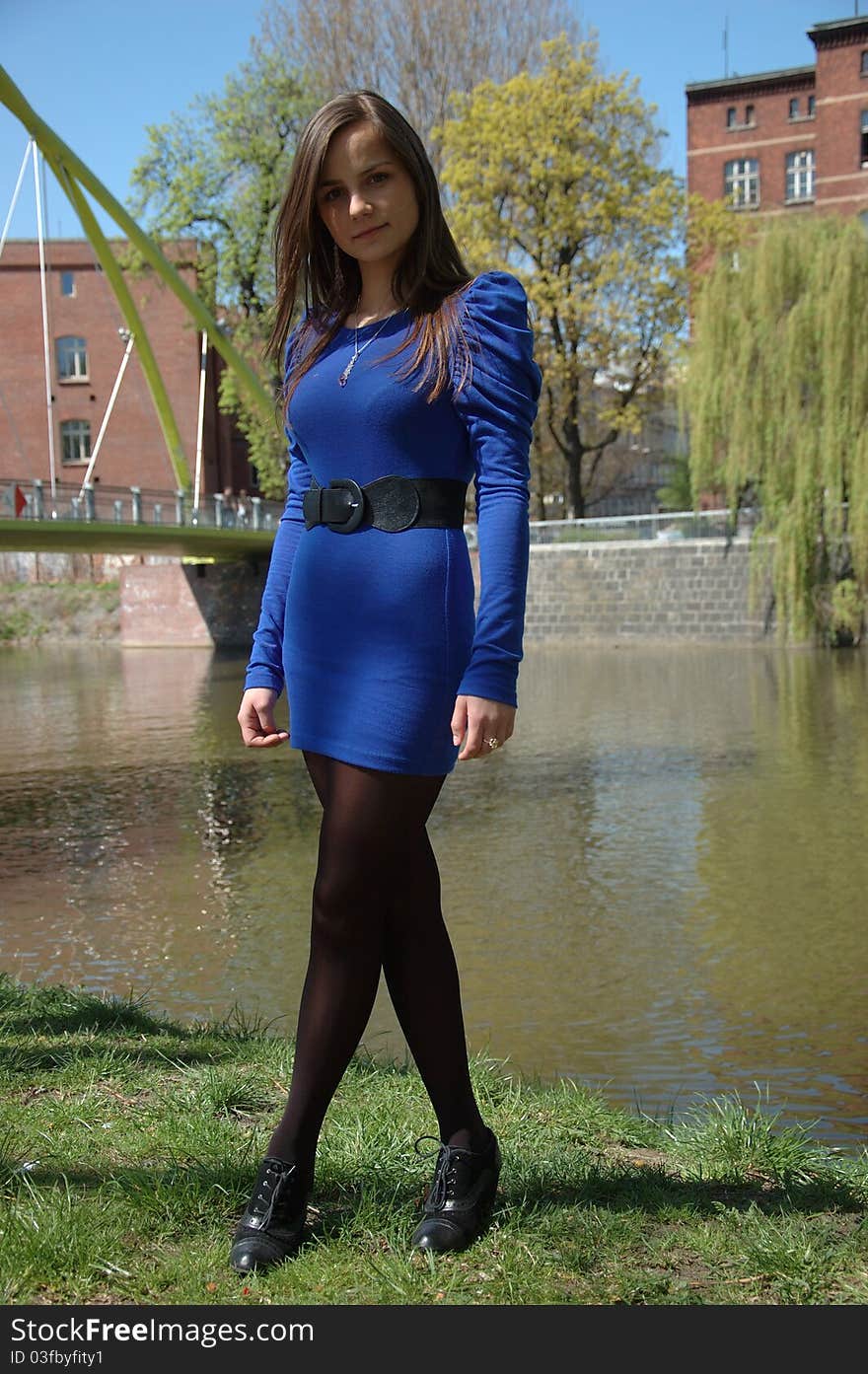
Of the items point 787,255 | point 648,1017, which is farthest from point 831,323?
point 648,1017

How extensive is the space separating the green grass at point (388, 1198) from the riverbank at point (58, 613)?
1459 inches

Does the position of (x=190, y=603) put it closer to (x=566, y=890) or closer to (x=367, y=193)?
(x=566, y=890)

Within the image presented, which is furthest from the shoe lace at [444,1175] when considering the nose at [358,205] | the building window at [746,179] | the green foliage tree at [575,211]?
the building window at [746,179]

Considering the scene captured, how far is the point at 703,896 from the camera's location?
298 inches

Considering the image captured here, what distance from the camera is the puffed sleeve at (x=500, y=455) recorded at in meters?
2.40

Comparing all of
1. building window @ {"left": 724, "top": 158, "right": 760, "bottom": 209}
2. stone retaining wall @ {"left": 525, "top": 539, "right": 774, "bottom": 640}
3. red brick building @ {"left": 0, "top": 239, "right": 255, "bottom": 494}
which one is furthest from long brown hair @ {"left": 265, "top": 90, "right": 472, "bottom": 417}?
building window @ {"left": 724, "top": 158, "right": 760, "bottom": 209}

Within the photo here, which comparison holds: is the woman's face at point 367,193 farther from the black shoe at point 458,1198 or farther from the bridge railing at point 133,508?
the bridge railing at point 133,508

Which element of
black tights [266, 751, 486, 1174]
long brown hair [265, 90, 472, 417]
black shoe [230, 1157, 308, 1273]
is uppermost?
long brown hair [265, 90, 472, 417]

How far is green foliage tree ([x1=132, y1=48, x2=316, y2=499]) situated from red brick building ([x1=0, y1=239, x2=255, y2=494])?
7016 mm

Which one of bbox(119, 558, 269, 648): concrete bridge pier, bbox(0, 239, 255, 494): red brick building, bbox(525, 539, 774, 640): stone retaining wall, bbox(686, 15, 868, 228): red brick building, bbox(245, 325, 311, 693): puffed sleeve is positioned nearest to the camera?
bbox(245, 325, 311, 693): puffed sleeve

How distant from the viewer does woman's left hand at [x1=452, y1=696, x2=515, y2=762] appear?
2.34 meters

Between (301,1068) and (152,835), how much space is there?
7614 mm

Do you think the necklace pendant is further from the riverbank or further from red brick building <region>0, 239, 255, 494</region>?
red brick building <region>0, 239, 255, 494</region>

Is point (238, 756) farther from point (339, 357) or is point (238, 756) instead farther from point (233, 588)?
point (233, 588)
